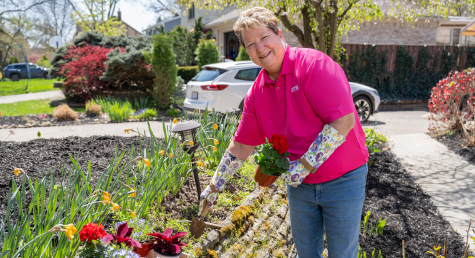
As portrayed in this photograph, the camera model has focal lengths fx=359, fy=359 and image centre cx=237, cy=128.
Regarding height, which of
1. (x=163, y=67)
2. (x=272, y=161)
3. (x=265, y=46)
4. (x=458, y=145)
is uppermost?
(x=265, y=46)

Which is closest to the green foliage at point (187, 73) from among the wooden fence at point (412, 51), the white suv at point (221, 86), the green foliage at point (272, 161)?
the wooden fence at point (412, 51)

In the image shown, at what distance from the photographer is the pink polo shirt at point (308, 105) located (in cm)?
171

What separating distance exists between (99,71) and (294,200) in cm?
1124

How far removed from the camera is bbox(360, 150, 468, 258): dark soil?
11.1 feet

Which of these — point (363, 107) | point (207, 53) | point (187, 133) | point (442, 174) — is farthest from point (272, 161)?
point (207, 53)

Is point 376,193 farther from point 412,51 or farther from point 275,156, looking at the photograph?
point 412,51

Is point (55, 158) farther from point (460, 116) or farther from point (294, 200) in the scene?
point (460, 116)

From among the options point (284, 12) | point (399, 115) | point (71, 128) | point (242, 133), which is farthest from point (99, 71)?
point (242, 133)

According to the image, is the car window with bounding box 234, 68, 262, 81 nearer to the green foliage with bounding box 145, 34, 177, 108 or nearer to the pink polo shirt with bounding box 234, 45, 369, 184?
the green foliage with bounding box 145, 34, 177, 108

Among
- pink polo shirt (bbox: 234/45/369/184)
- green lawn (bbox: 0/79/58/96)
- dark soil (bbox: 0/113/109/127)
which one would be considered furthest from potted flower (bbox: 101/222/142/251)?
green lawn (bbox: 0/79/58/96)

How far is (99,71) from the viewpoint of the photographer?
12.0 meters

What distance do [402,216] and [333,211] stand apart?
2469 mm

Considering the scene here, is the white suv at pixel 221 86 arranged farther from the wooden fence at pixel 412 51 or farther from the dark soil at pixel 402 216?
the wooden fence at pixel 412 51

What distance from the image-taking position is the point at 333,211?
194cm
